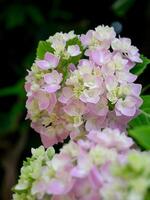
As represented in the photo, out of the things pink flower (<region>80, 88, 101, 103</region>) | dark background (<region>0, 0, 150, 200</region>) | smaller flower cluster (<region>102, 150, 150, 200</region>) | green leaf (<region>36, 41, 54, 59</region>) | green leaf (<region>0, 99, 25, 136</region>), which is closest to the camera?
smaller flower cluster (<region>102, 150, 150, 200</region>)

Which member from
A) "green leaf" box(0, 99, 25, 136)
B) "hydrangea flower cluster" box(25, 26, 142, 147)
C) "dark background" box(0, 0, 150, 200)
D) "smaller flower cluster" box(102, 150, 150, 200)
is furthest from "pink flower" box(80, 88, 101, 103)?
"green leaf" box(0, 99, 25, 136)

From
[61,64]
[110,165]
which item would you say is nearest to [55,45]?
[61,64]

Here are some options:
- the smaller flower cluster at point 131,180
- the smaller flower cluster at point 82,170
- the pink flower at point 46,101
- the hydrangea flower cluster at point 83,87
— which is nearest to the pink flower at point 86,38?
the hydrangea flower cluster at point 83,87

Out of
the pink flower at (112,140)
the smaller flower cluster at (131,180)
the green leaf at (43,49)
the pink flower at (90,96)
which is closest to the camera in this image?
the smaller flower cluster at (131,180)

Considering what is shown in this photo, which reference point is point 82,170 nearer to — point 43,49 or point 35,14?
point 43,49

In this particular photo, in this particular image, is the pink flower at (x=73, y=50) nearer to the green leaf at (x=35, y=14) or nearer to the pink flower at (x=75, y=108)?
the pink flower at (x=75, y=108)

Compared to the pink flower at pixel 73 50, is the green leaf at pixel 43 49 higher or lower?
lower

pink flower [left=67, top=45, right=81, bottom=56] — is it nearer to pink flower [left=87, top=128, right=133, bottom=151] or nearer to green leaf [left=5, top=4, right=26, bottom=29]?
pink flower [left=87, top=128, right=133, bottom=151]

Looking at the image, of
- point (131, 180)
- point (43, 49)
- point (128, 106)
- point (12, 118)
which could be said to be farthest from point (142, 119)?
point (12, 118)
